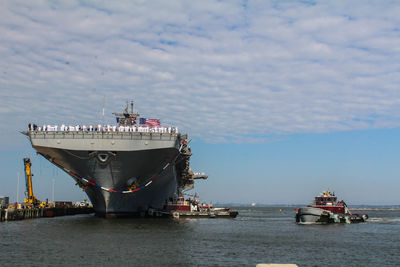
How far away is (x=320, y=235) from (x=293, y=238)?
3.23 meters

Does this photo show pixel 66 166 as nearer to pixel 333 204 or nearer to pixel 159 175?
pixel 159 175

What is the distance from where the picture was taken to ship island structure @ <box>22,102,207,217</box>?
1619 inches

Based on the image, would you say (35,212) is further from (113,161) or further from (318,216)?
(318,216)

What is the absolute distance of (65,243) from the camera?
93.1ft

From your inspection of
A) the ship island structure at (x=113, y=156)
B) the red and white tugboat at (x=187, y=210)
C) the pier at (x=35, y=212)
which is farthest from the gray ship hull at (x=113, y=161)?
the pier at (x=35, y=212)

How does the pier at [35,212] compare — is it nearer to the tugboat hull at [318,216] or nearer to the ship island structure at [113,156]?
the ship island structure at [113,156]

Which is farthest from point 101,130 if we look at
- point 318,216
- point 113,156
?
point 318,216

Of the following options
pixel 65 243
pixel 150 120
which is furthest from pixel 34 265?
pixel 150 120

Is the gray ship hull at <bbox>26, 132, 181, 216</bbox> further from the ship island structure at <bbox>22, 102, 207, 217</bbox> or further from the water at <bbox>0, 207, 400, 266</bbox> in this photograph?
the water at <bbox>0, 207, 400, 266</bbox>

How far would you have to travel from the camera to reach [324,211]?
48531 millimetres

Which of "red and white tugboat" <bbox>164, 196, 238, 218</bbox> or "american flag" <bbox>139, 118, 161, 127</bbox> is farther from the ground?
"american flag" <bbox>139, 118, 161, 127</bbox>

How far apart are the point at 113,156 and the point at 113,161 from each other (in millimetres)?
743

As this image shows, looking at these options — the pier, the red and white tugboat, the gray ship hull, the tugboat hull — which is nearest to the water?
the gray ship hull

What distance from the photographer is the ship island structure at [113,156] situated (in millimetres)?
41125
